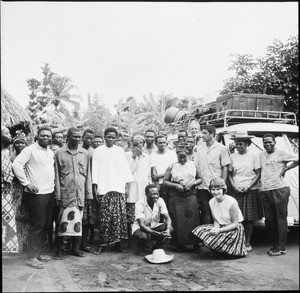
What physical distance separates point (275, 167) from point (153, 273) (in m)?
2.36

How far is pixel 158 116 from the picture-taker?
585 inches

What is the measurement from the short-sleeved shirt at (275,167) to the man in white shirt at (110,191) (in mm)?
1965

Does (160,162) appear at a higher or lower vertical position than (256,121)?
lower

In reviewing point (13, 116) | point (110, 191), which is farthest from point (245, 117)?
point (13, 116)

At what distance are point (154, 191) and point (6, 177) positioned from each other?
6.49 feet

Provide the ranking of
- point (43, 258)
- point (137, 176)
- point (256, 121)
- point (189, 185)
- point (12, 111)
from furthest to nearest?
point (256, 121) < point (12, 111) < point (137, 176) < point (189, 185) < point (43, 258)

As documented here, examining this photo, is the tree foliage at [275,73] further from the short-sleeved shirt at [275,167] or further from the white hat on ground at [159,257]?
the white hat on ground at [159,257]

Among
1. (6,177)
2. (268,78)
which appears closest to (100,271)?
(6,177)

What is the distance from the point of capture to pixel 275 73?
9891 mm

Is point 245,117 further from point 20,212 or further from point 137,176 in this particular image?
point 20,212

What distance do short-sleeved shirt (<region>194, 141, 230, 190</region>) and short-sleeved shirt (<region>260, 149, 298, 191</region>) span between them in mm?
584

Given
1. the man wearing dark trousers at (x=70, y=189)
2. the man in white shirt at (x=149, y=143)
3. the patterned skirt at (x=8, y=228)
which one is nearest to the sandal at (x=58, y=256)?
the man wearing dark trousers at (x=70, y=189)

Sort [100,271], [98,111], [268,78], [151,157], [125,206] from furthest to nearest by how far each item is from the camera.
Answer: [98,111], [268,78], [151,157], [125,206], [100,271]

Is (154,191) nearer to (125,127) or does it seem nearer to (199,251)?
(199,251)
